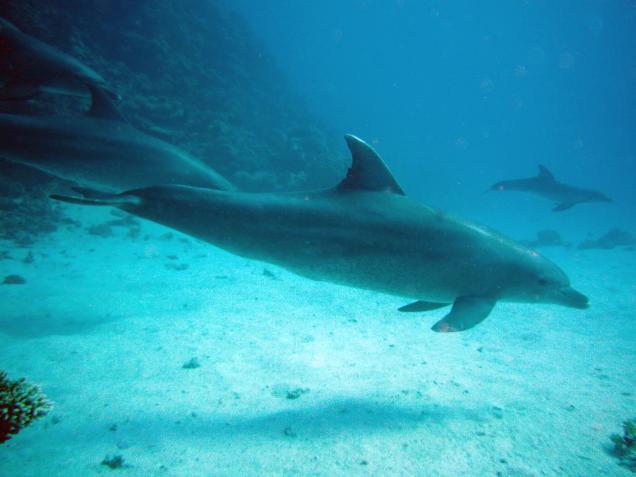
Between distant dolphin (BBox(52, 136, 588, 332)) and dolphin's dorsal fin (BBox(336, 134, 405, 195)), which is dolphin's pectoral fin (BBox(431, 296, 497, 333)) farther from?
dolphin's dorsal fin (BBox(336, 134, 405, 195))

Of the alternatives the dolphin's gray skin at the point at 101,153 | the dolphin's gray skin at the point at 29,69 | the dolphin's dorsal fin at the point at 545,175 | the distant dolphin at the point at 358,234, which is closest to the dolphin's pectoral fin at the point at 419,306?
the distant dolphin at the point at 358,234

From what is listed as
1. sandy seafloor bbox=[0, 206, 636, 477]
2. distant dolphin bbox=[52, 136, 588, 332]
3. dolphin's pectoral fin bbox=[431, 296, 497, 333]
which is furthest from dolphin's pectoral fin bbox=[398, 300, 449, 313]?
sandy seafloor bbox=[0, 206, 636, 477]

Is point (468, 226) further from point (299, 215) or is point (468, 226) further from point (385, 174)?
point (299, 215)

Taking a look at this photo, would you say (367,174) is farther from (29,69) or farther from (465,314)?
(29,69)

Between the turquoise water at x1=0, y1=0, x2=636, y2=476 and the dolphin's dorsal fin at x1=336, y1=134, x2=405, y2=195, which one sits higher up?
the dolphin's dorsal fin at x1=336, y1=134, x2=405, y2=195

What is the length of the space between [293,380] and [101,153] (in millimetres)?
4023

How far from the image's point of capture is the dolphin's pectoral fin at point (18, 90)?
4605 millimetres

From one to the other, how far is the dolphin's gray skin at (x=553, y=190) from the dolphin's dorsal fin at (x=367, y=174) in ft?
46.3

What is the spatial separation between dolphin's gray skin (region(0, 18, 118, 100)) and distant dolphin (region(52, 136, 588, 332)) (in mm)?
3228

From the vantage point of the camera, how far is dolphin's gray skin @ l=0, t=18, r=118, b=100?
475 cm

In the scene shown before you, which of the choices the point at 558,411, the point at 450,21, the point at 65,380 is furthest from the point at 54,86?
the point at 450,21

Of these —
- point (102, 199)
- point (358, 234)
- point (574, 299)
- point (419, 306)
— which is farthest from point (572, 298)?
point (102, 199)

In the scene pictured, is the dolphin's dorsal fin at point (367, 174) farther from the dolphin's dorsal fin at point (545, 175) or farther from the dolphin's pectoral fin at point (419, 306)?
the dolphin's dorsal fin at point (545, 175)

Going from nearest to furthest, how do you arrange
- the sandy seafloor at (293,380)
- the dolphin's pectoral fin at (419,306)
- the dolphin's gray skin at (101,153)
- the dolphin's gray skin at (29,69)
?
the sandy seafloor at (293,380)
the dolphin's pectoral fin at (419,306)
the dolphin's gray skin at (101,153)
the dolphin's gray skin at (29,69)
